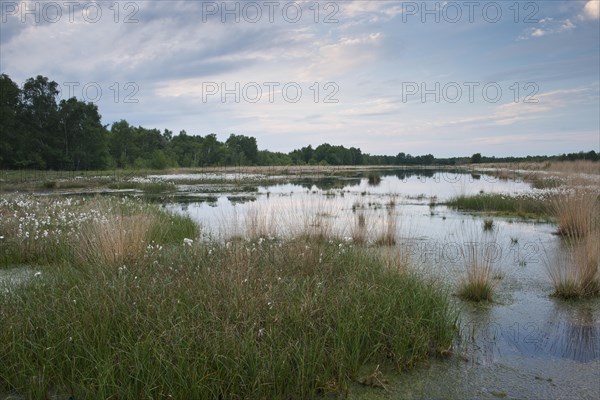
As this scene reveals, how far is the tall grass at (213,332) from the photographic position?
4285 millimetres

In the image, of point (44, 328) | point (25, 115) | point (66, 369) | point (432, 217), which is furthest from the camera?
point (25, 115)

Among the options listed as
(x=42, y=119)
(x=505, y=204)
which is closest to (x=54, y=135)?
(x=42, y=119)

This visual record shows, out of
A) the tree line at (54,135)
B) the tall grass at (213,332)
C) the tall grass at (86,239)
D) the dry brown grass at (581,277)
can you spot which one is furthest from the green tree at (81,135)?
the dry brown grass at (581,277)

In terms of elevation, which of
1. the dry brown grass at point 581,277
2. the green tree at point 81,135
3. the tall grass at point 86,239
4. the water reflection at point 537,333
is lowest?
the water reflection at point 537,333

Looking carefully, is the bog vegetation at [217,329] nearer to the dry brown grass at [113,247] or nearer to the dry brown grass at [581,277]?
the dry brown grass at [113,247]

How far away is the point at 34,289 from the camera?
6.42 meters

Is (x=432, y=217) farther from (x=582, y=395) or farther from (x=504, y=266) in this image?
(x=582, y=395)

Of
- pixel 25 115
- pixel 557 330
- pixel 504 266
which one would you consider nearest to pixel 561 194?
pixel 504 266

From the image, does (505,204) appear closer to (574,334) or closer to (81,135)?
(574,334)

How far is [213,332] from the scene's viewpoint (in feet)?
15.6

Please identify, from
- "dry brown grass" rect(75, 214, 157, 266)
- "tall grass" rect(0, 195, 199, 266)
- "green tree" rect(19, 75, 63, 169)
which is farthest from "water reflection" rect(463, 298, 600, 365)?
"green tree" rect(19, 75, 63, 169)

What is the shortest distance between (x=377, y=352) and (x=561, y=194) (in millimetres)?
13349

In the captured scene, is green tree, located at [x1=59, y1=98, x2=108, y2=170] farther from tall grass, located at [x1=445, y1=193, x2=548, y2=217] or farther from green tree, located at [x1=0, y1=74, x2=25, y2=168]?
tall grass, located at [x1=445, y1=193, x2=548, y2=217]

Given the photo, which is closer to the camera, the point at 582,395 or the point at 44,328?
the point at 582,395
